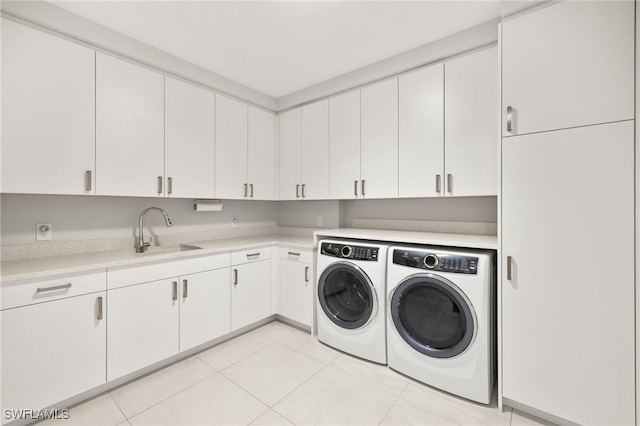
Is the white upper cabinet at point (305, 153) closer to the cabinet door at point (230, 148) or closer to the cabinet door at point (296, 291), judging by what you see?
the cabinet door at point (230, 148)

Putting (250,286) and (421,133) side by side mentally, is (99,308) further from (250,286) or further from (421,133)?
(421,133)

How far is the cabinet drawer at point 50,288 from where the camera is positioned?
4.94 ft

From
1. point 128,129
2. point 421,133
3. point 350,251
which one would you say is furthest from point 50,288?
point 421,133

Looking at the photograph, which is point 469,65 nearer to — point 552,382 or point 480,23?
point 480,23

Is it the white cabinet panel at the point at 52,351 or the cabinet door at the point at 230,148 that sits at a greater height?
the cabinet door at the point at 230,148

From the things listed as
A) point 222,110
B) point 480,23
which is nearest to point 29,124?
point 222,110

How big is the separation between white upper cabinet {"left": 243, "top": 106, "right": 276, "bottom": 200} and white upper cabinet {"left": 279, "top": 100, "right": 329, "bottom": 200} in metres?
0.12

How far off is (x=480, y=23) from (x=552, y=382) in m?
2.32

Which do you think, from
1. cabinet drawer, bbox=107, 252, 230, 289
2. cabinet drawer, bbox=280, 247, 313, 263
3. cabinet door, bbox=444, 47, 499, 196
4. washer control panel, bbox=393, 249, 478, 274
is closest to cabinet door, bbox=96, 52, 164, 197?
cabinet drawer, bbox=107, 252, 230, 289

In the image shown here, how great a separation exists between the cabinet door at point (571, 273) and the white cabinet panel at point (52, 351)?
8.28 feet

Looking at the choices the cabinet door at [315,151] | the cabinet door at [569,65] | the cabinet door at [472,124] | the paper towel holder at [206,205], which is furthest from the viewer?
the cabinet door at [315,151]

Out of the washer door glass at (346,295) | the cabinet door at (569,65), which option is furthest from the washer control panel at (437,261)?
the cabinet door at (569,65)

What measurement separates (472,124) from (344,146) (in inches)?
44.5

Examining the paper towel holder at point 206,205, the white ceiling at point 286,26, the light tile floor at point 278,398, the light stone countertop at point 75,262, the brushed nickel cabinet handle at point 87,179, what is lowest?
the light tile floor at point 278,398
